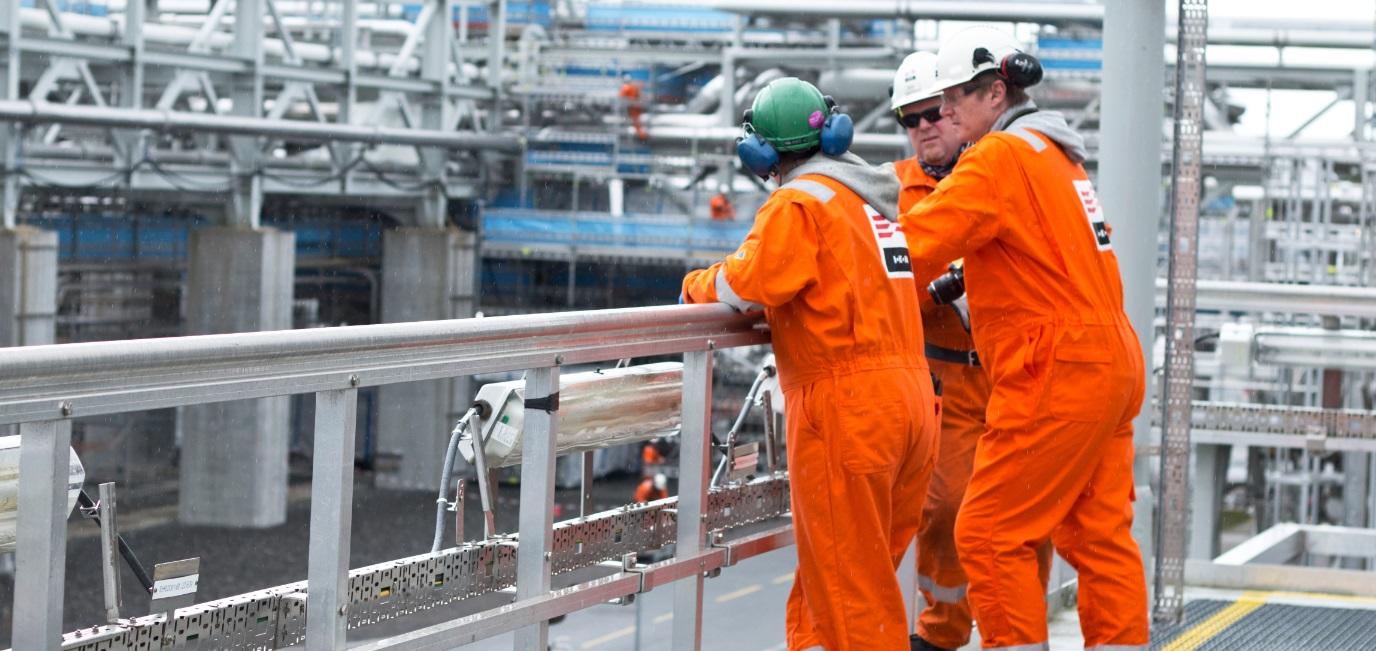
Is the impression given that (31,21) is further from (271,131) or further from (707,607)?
(707,607)

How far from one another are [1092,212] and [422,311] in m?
21.1

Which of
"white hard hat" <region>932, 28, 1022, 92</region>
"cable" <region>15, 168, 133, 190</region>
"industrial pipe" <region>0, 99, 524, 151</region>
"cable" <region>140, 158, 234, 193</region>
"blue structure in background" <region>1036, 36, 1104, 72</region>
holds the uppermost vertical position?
"blue structure in background" <region>1036, 36, 1104, 72</region>

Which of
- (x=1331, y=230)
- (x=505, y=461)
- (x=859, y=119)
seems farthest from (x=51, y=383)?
(x=859, y=119)

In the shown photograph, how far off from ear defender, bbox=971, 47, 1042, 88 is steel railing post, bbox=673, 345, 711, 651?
845 mm

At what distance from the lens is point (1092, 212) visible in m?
3.11

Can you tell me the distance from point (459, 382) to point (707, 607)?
29.0 ft

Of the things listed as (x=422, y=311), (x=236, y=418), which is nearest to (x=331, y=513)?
(x=236, y=418)

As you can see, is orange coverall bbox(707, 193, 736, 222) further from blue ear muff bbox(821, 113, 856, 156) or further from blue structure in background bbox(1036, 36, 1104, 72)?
blue ear muff bbox(821, 113, 856, 156)

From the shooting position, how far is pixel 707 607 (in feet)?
54.8

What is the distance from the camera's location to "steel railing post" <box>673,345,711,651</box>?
9.77 feet

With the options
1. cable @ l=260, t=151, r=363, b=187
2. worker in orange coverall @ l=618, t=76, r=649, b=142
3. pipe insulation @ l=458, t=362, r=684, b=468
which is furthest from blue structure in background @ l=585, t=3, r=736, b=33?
pipe insulation @ l=458, t=362, r=684, b=468

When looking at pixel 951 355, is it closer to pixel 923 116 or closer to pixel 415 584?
pixel 923 116

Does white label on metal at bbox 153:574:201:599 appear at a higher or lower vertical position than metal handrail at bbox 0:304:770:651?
lower

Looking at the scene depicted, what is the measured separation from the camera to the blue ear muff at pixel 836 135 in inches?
116
